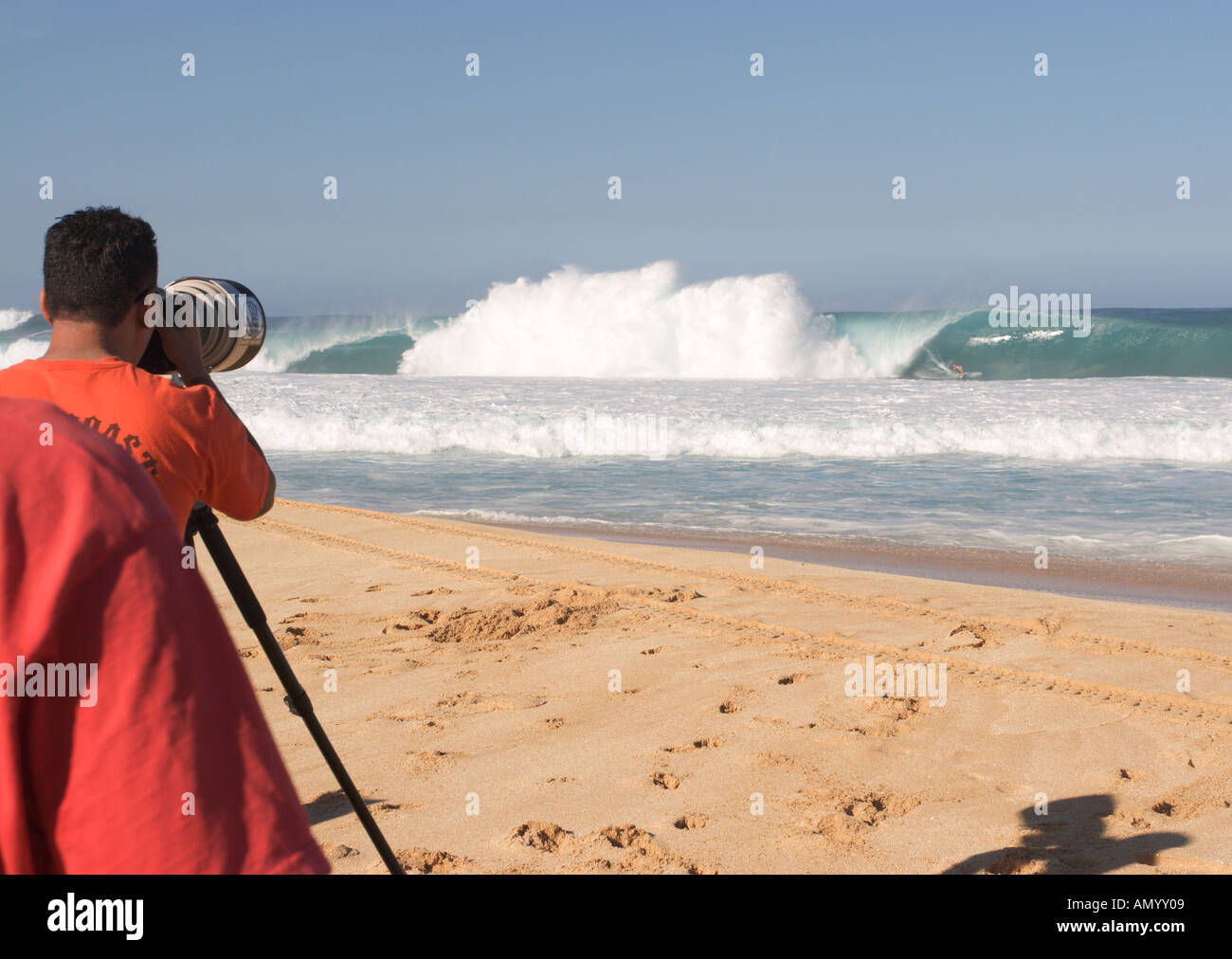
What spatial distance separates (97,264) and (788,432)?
49.0 ft

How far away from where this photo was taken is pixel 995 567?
833 centimetres

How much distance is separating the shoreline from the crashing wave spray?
906 inches

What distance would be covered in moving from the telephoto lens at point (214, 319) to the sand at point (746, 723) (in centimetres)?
174

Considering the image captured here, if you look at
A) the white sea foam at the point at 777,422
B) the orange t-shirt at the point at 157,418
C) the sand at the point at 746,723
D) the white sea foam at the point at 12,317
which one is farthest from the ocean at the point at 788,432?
the white sea foam at the point at 12,317

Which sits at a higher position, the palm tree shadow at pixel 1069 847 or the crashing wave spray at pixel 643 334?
the crashing wave spray at pixel 643 334

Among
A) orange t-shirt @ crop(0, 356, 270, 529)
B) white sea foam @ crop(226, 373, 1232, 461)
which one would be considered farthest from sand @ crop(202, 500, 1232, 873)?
white sea foam @ crop(226, 373, 1232, 461)

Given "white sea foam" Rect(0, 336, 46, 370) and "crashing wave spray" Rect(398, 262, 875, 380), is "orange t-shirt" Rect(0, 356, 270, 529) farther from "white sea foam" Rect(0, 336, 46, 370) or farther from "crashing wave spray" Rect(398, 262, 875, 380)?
"white sea foam" Rect(0, 336, 46, 370)

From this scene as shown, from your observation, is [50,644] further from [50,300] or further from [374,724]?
[374,724]

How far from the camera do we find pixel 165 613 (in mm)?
723

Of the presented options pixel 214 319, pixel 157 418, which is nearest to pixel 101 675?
pixel 157 418

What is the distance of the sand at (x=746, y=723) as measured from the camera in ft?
11.4

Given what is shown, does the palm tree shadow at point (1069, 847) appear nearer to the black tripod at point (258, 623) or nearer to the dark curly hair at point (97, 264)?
the black tripod at point (258, 623)

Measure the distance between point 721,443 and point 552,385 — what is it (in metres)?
10.9
